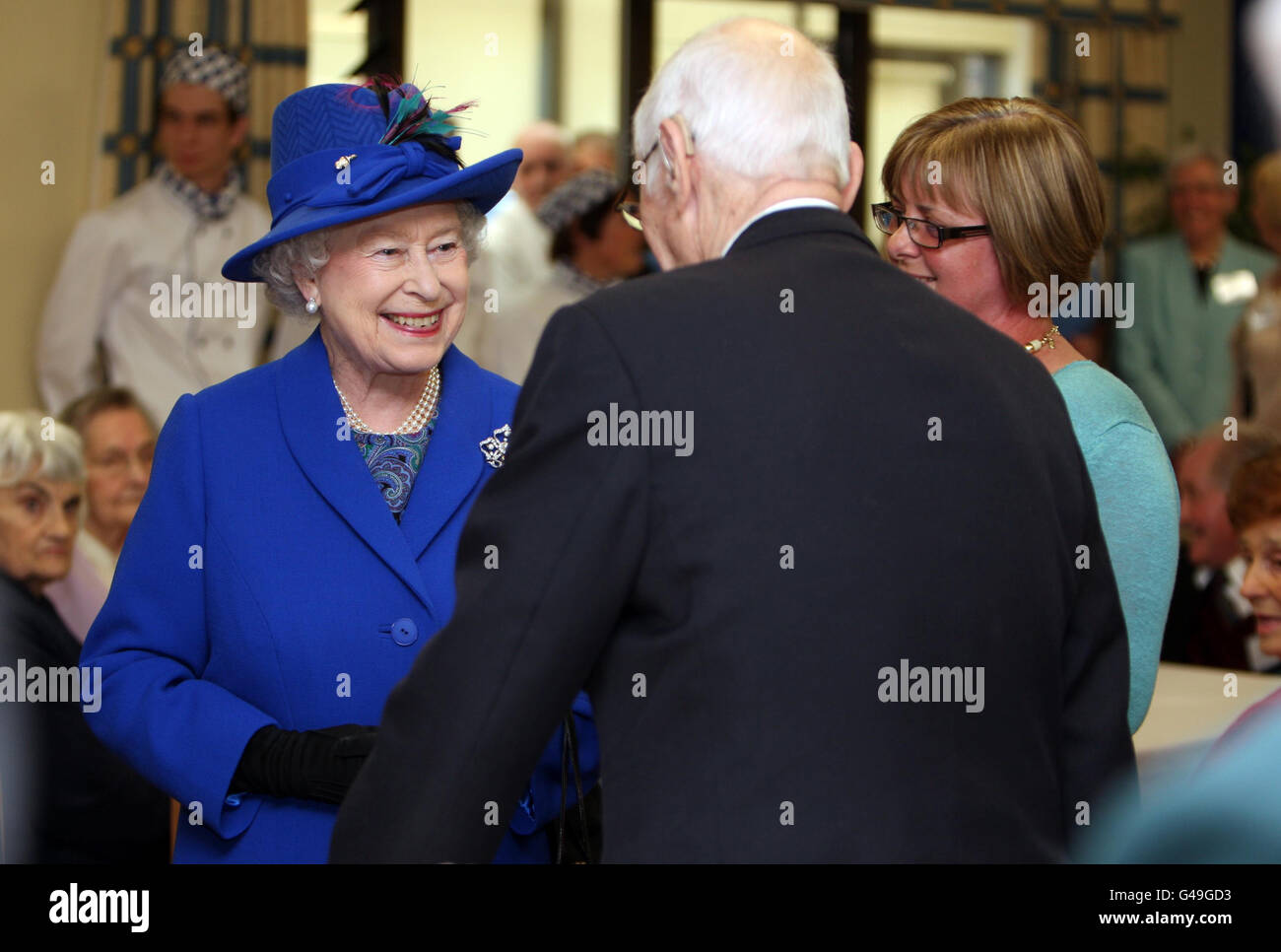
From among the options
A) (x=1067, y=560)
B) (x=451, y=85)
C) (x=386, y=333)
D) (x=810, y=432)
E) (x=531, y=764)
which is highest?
(x=451, y=85)

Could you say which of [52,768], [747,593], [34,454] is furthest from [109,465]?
[747,593]

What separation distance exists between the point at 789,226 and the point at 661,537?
0.35 m

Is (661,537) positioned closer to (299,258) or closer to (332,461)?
(332,461)

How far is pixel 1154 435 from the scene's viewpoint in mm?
2133

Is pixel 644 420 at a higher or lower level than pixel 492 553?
higher

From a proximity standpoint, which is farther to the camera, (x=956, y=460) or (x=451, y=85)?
(x=451, y=85)

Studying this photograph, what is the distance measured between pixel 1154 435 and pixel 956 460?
0.79 meters

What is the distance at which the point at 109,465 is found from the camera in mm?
Result: 4215

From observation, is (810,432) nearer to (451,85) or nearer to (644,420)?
(644,420)

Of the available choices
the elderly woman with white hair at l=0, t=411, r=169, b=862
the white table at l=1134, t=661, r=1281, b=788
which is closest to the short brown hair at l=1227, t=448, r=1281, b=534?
the white table at l=1134, t=661, r=1281, b=788

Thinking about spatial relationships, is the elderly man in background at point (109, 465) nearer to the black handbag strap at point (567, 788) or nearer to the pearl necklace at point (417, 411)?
the pearl necklace at point (417, 411)

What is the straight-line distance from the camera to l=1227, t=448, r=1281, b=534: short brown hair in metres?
3.20
